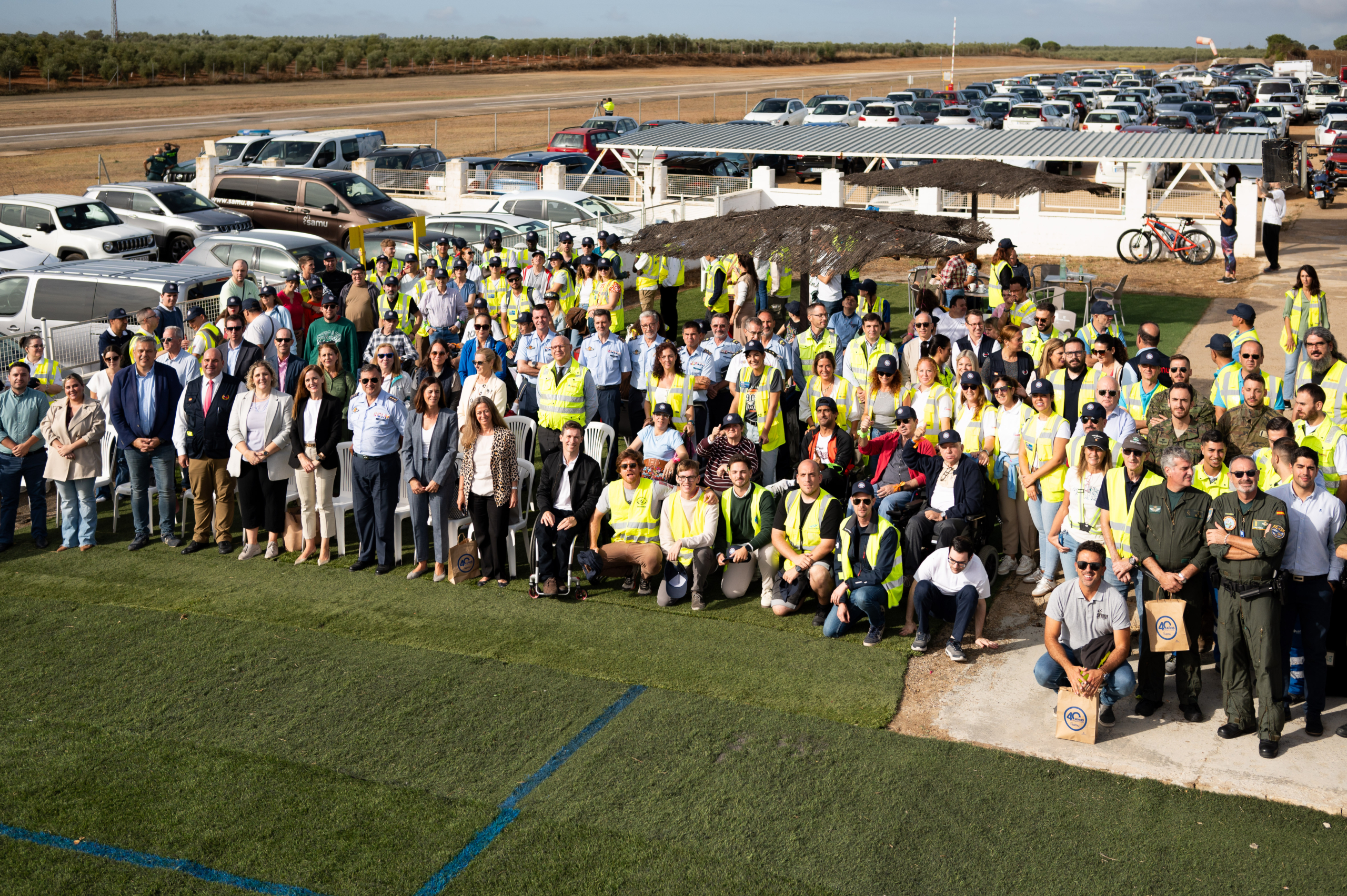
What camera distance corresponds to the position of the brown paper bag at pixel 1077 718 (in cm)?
704

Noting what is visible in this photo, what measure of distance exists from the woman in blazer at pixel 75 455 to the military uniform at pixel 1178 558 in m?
8.76

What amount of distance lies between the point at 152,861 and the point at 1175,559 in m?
6.07

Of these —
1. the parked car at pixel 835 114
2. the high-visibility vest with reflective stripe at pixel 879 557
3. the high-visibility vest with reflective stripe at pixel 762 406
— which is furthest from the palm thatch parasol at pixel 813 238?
the parked car at pixel 835 114

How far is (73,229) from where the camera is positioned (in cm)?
2100

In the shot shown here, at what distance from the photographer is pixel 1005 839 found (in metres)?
6.12

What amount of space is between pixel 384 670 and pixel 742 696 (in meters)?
2.48

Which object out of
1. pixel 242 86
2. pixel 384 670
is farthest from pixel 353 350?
pixel 242 86

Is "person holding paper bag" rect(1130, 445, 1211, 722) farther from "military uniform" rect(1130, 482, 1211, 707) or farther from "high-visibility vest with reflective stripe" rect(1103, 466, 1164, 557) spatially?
"high-visibility vest with reflective stripe" rect(1103, 466, 1164, 557)

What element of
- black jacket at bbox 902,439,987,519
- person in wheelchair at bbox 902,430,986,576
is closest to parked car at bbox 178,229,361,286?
person in wheelchair at bbox 902,430,986,576

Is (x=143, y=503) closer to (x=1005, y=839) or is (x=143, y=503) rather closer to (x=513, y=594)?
(x=513, y=594)

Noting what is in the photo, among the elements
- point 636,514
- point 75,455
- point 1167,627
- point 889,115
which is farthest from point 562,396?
point 889,115

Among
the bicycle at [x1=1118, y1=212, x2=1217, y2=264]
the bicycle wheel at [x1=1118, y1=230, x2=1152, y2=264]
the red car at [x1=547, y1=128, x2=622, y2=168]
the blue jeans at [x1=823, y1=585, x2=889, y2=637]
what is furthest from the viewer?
the red car at [x1=547, y1=128, x2=622, y2=168]

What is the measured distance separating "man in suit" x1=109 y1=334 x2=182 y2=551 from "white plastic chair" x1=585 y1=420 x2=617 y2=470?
380cm

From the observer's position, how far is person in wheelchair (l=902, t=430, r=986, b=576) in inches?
344
